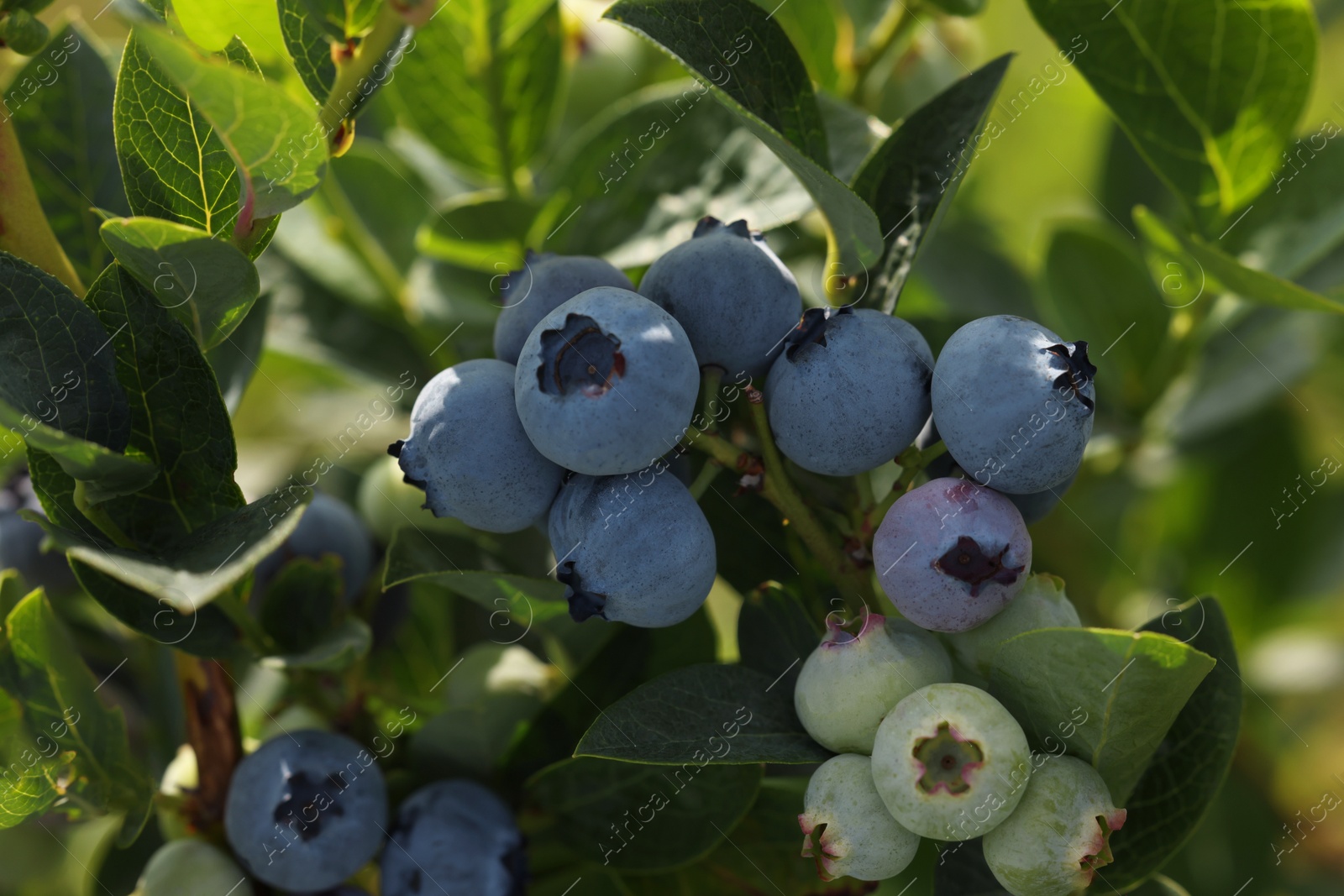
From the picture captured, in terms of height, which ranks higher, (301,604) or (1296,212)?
(301,604)

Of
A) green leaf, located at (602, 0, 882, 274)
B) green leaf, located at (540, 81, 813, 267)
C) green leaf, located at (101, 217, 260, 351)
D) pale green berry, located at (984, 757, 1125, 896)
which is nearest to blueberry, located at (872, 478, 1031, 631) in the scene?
pale green berry, located at (984, 757, 1125, 896)

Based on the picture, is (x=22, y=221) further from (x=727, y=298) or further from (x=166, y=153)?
(x=727, y=298)

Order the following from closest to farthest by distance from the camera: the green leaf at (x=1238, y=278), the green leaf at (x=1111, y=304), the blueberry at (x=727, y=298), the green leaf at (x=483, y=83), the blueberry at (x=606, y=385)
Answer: the blueberry at (x=606, y=385), the blueberry at (x=727, y=298), the green leaf at (x=1238, y=278), the green leaf at (x=483, y=83), the green leaf at (x=1111, y=304)

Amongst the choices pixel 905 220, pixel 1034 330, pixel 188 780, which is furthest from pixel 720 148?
pixel 188 780

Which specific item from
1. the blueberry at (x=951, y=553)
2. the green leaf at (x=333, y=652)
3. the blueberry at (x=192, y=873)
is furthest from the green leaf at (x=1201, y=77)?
the blueberry at (x=192, y=873)

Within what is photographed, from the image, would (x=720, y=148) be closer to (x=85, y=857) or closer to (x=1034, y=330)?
(x=1034, y=330)

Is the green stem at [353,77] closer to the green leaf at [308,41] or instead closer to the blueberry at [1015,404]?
the green leaf at [308,41]

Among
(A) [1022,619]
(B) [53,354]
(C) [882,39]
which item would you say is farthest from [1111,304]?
(B) [53,354]
